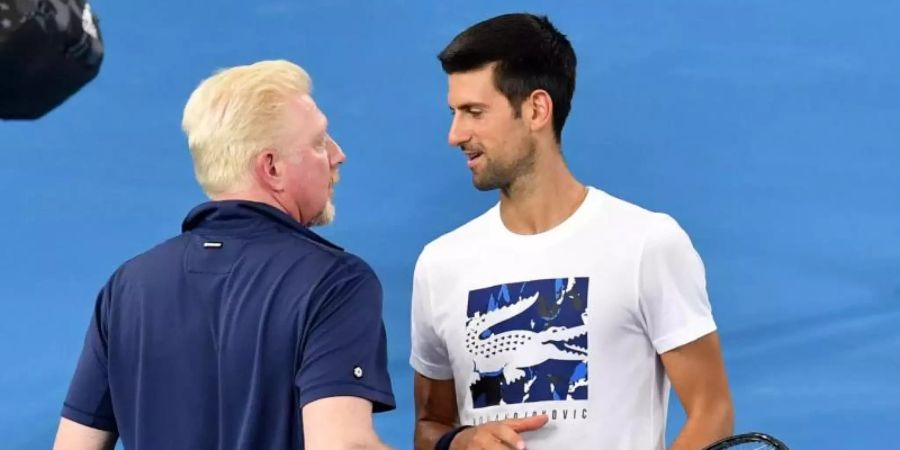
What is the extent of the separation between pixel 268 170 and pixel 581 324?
0.72 m

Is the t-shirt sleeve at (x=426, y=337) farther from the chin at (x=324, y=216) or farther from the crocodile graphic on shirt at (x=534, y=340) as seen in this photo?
the chin at (x=324, y=216)

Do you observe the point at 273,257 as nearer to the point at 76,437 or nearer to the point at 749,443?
the point at 76,437

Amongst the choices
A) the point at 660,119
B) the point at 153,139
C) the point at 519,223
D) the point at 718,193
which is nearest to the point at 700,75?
the point at 660,119

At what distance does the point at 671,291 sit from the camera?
2820mm

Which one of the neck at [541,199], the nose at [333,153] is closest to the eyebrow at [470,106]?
the neck at [541,199]

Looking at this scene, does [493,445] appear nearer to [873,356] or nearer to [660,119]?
[873,356]

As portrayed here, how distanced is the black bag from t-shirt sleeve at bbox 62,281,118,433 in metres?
1.29

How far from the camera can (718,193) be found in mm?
6250

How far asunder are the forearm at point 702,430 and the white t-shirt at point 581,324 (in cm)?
6

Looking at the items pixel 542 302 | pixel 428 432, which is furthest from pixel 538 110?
pixel 428 432

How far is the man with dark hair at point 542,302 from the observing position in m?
2.82

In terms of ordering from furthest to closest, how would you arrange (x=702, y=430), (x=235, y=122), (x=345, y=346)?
(x=702, y=430)
(x=235, y=122)
(x=345, y=346)

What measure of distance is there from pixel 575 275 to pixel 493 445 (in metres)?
0.36

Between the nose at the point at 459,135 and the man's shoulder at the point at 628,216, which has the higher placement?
the nose at the point at 459,135
